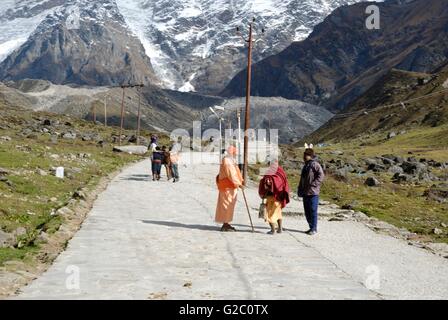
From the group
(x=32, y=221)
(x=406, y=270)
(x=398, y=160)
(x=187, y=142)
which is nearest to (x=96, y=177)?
(x=32, y=221)

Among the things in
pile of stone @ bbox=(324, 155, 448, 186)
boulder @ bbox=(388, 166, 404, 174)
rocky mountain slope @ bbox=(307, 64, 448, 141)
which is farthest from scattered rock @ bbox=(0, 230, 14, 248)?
rocky mountain slope @ bbox=(307, 64, 448, 141)

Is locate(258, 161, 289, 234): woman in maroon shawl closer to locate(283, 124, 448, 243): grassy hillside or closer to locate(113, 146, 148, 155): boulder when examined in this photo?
locate(283, 124, 448, 243): grassy hillside

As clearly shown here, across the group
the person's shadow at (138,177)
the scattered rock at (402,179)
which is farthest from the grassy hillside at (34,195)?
the scattered rock at (402,179)

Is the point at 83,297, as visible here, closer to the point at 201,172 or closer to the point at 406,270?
the point at 406,270

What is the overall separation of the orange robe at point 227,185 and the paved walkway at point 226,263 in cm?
70

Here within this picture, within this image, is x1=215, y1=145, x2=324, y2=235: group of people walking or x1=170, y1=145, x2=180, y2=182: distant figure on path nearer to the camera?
x1=215, y1=145, x2=324, y2=235: group of people walking

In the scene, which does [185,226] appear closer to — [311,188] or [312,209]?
[312,209]

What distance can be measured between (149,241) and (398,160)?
61.3 metres

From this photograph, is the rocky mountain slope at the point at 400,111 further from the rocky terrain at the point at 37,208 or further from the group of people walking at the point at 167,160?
the rocky terrain at the point at 37,208

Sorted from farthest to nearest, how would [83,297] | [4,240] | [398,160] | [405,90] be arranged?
[405,90], [398,160], [4,240], [83,297]

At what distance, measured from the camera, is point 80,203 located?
20062 mm

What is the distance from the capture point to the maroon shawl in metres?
16.7

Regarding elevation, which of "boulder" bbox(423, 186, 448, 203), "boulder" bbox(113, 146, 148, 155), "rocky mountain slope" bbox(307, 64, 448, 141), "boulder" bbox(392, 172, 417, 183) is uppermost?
"rocky mountain slope" bbox(307, 64, 448, 141)

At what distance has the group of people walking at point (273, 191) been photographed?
16672mm
